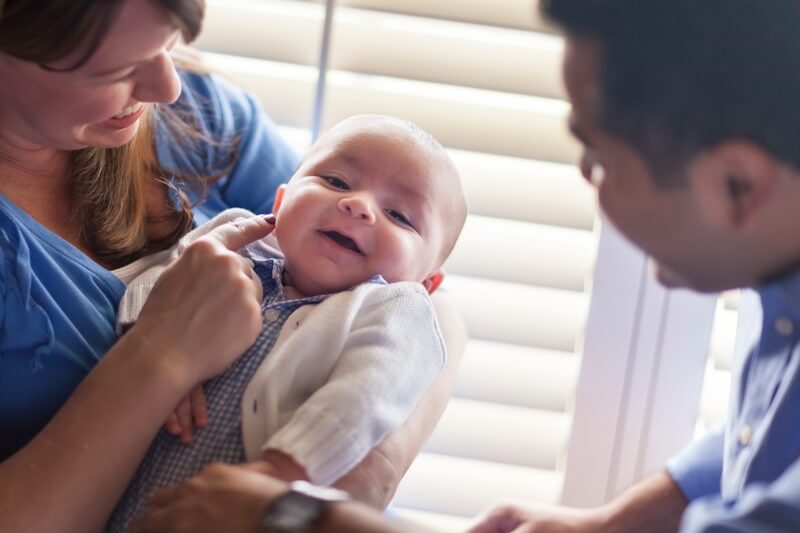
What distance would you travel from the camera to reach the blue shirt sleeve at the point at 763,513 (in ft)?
2.55

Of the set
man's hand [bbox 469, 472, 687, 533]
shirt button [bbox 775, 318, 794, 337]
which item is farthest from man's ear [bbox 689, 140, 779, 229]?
man's hand [bbox 469, 472, 687, 533]

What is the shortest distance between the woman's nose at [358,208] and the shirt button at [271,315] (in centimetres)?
15

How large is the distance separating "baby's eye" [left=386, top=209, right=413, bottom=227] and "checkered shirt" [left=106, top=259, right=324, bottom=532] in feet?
Answer: 0.50

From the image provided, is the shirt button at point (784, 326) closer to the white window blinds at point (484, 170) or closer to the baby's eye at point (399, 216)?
the baby's eye at point (399, 216)

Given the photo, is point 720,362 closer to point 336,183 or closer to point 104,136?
point 336,183

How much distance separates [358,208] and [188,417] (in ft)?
1.04

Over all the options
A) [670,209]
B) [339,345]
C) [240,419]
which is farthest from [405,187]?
[670,209]

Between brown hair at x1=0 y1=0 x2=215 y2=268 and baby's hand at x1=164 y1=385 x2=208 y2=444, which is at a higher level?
brown hair at x1=0 y1=0 x2=215 y2=268

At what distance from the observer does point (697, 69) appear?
71cm

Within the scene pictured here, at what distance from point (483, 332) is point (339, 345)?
0.46m

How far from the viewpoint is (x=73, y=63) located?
104 cm

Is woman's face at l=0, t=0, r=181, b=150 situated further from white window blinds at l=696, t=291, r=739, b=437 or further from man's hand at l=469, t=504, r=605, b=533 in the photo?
white window blinds at l=696, t=291, r=739, b=437

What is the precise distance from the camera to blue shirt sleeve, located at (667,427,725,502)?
1.13 m

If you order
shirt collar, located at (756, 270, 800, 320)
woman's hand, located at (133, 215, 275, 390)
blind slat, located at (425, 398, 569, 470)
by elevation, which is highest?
shirt collar, located at (756, 270, 800, 320)
